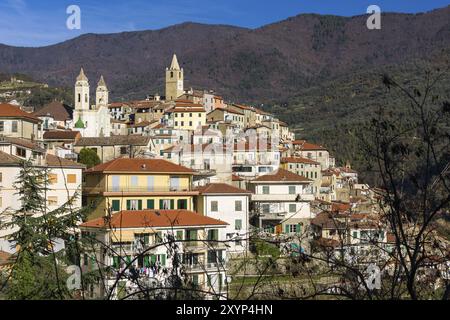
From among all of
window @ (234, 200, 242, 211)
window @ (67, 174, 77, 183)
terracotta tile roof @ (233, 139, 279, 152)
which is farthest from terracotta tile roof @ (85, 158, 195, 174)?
terracotta tile roof @ (233, 139, 279, 152)

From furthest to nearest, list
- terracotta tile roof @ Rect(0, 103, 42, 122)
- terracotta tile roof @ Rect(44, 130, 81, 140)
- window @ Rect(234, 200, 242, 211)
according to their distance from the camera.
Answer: terracotta tile roof @ Rect(44, 130, 81, 140)
terracotta tile roof @ Rect(0, 103, 42, 122)
window @ Rect(234, 200, 242, 211)

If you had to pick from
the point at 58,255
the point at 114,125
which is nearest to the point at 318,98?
the point at 114,125

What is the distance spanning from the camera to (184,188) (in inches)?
1428

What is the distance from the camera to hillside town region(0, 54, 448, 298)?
7.05 meters

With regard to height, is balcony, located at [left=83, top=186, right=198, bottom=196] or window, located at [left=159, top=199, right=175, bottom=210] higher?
balcony, located at [left=83, top=186, right=198, bottom=196]

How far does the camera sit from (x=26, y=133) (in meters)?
44.4

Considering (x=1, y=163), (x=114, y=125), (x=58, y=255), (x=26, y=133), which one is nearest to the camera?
(x=58, y=255)

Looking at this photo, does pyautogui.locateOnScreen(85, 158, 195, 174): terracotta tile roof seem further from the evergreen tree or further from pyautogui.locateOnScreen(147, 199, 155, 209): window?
the evergreen tree

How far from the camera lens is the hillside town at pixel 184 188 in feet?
23.1

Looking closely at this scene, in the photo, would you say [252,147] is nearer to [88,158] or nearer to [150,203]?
[88,158]

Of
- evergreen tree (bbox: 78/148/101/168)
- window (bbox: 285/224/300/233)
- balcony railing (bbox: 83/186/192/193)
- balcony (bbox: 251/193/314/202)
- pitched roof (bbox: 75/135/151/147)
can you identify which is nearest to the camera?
balcony railing (bbox: 83/186/192/193)

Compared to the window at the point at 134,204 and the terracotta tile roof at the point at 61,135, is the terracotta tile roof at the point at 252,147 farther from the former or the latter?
the window at the point at 134,204
